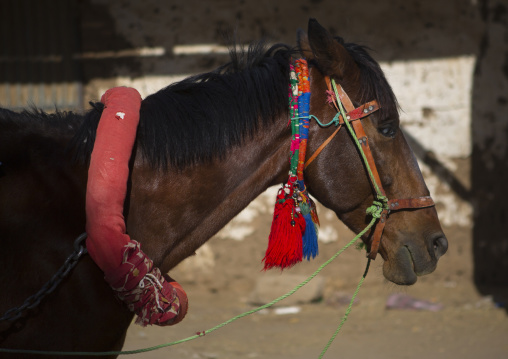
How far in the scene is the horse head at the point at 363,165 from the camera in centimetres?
219

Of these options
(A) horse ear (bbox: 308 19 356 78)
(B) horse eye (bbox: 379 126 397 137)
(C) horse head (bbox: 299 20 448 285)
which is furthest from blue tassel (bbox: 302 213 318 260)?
(A) horse ear (bbox: 308 19 356 78)

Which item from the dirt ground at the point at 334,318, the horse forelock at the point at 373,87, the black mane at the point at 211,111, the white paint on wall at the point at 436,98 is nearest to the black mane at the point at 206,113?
the black mane at the point at 211,111

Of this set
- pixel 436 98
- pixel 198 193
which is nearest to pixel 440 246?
pixel 198 193

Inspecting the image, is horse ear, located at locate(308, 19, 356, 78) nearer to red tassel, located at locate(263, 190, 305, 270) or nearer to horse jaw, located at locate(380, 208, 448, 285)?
red tassel, located at locate(263, 190, 305, 270)

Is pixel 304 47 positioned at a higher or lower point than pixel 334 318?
higher

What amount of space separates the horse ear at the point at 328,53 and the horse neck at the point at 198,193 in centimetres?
27

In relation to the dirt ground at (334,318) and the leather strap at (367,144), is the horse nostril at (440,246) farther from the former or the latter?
the dirt ground at (334,318)

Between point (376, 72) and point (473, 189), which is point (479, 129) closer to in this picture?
point (473, 189)

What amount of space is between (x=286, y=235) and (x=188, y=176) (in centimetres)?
45

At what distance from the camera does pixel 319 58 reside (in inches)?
A: 85.2

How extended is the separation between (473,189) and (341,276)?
63.6 inches

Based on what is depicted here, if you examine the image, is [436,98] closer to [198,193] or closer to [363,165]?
[363,165]

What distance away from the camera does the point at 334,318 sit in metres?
5.36

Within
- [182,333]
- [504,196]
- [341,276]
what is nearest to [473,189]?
[504,196]
